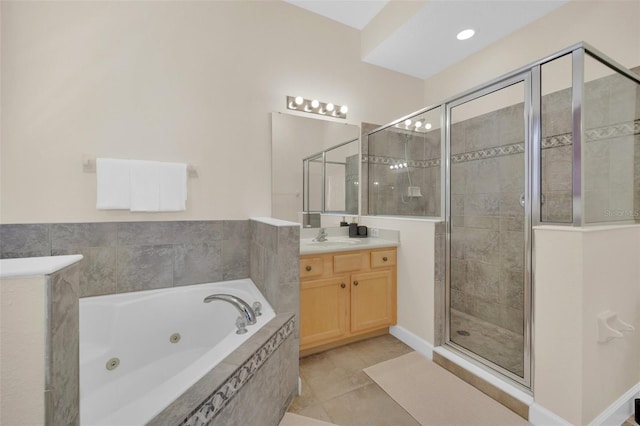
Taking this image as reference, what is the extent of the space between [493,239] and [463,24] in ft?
6.06

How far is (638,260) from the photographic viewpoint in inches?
58.7

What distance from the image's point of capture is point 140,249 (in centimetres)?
→ 187

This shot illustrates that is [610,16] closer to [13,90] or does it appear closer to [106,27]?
[106,27]

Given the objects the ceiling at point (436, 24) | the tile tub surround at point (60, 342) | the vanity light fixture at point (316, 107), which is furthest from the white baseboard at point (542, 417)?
the ceiling at point (436, 24)

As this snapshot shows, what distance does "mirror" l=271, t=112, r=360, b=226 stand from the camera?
2338mm

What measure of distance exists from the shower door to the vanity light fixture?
1045 millimetres

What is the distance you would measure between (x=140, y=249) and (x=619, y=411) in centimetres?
300

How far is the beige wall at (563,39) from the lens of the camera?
5.56ft

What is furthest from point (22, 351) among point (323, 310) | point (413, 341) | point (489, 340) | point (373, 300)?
point (489, 340)

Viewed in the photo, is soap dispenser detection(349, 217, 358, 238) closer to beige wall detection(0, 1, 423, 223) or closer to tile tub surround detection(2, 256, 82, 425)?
beige wall detection(0, 1, 423, 223)

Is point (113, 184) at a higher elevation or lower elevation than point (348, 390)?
higher

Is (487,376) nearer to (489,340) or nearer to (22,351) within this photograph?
(489,340)

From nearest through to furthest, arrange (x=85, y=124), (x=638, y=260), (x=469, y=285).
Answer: (x=638, y=260)
(x=85, y=124)
(x=469, y=285)

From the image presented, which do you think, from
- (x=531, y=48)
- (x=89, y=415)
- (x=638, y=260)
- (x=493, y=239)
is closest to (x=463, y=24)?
(x=531, y=48)
